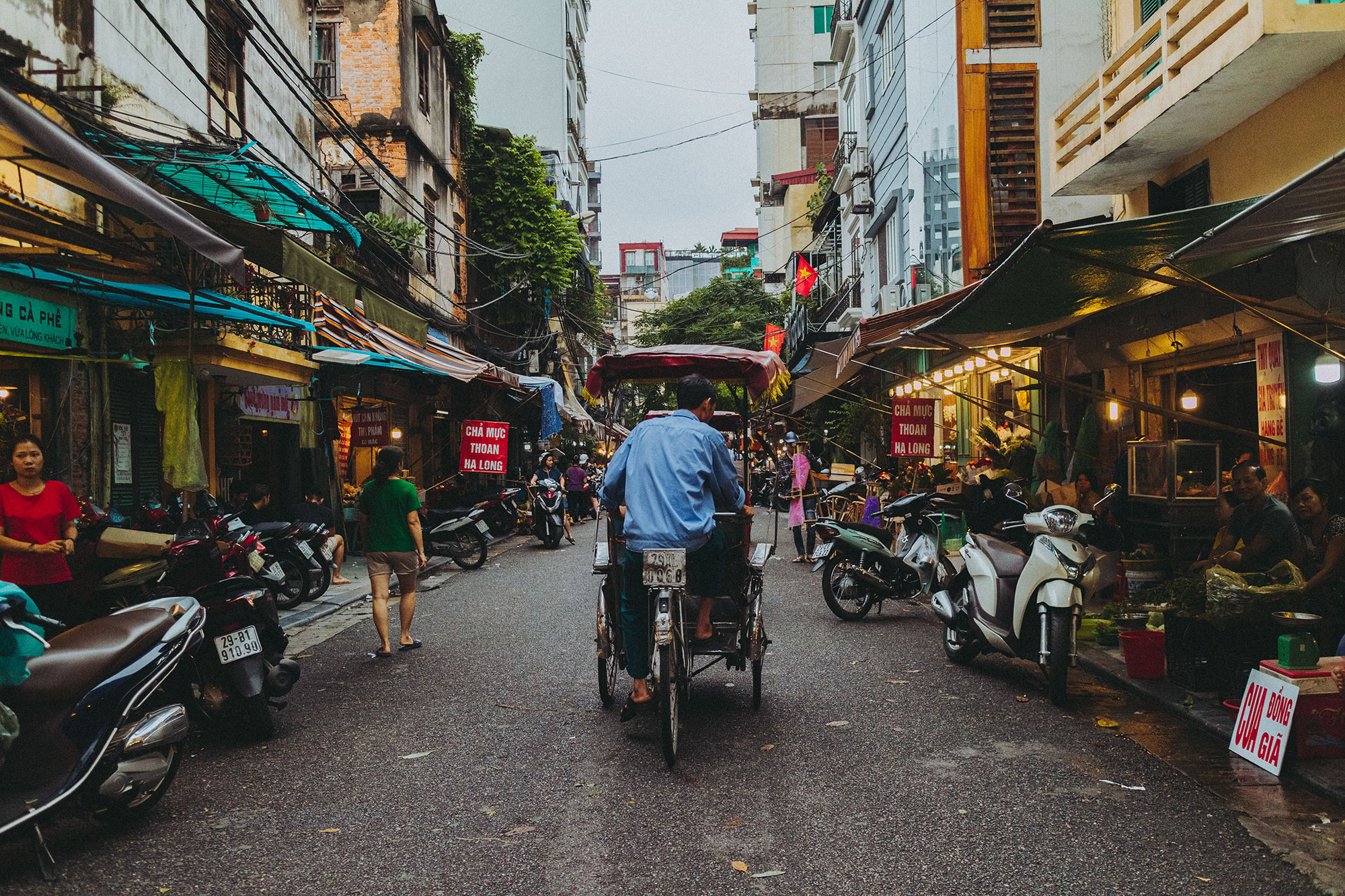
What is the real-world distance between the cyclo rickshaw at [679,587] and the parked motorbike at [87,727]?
7.47ft

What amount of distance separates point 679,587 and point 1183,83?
716cm

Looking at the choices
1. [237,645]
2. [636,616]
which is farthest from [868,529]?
[237,645]

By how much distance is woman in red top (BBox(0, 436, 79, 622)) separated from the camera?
20.8 feet

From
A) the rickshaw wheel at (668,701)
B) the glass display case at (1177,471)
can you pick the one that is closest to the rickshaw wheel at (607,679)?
the rickshaw wheel at (668,701)

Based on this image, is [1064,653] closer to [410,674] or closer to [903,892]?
[903,892]

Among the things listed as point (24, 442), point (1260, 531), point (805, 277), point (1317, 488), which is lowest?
point (1260, 531)

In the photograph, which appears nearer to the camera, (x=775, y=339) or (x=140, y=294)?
(x=140, y=294)

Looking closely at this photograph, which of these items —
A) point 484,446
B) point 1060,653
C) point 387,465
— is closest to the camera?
point 1060,653

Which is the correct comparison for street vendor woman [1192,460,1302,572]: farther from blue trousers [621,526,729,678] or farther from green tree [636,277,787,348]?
green tree [636,277,787,348]

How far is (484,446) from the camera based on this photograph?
52.6ft

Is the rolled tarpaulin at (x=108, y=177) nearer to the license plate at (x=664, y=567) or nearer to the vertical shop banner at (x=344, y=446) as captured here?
the license plate at (x=664, y=567)

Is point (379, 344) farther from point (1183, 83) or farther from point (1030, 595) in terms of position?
point (1183, 83)

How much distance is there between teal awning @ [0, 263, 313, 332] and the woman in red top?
176 cm

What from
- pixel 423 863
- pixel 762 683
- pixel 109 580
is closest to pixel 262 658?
pixel 109 580
